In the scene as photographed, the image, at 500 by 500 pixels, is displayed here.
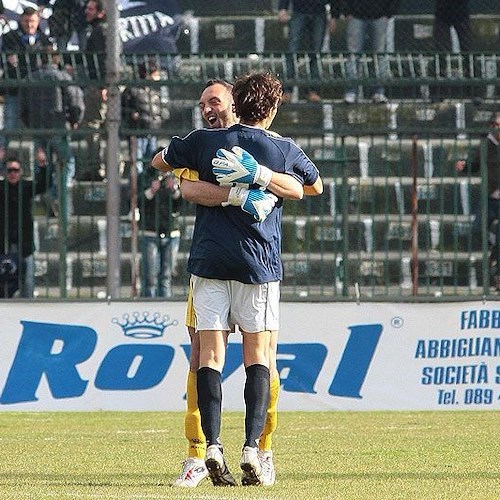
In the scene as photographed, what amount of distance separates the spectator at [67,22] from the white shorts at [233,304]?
7165mm

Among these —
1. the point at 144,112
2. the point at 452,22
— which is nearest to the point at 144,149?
the point at 144,112

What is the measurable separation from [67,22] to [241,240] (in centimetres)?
790

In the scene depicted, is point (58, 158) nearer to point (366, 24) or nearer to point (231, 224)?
point (366, 24)

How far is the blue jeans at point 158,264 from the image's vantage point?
12695mm

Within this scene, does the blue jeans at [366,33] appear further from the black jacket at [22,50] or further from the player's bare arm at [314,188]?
the player's bare arm at [314,188]

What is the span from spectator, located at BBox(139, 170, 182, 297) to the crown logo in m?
0.44

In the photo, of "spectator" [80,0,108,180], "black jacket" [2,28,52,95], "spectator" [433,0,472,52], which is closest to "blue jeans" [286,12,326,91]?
"spectator" [433,0,472,52]

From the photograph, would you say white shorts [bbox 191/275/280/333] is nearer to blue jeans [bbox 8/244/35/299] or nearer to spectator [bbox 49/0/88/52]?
blue jeans [bbox 8/244/35/299]

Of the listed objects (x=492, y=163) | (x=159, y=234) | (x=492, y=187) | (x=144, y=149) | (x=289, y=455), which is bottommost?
(x=289, y=455)

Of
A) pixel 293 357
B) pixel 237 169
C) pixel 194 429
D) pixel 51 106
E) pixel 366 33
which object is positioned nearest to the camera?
pixel 237 169

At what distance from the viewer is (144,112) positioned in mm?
13320

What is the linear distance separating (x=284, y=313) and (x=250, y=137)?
5.95 m

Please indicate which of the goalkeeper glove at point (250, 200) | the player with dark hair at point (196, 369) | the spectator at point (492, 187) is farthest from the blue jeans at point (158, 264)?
the goalkeeper glove at point (250, 200)

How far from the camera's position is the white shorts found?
21.4ft
